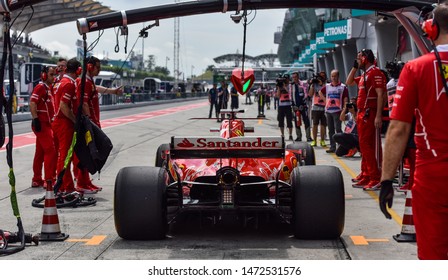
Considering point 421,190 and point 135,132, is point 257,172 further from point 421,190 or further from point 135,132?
A: point 135,132

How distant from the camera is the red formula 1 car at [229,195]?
6.98 metres

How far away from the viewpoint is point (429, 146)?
4.16 meters

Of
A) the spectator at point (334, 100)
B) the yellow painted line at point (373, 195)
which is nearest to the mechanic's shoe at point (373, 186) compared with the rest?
the yellow painted line at point (373, 195)

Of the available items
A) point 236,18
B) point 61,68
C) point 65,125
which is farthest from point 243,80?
point 61,68

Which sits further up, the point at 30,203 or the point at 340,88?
the point at 340,88

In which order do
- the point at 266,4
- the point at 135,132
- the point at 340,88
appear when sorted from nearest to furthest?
the point at 266,4 < the point at 340,88 < the point at 135,132

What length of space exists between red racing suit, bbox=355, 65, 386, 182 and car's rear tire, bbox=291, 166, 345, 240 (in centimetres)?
378

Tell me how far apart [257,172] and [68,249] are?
204cm

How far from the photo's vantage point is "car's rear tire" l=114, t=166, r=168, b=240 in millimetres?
6988

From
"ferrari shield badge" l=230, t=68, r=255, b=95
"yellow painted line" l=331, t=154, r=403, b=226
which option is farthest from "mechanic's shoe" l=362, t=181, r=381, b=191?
"ferrari shield badge" l=230, t=68, r=255, b=95

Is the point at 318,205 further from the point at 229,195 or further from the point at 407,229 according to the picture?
the point at 407,229

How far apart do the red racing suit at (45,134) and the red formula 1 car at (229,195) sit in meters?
3.39

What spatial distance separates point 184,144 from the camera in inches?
316

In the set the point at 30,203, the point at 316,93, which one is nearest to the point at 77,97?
the point at 30,203
